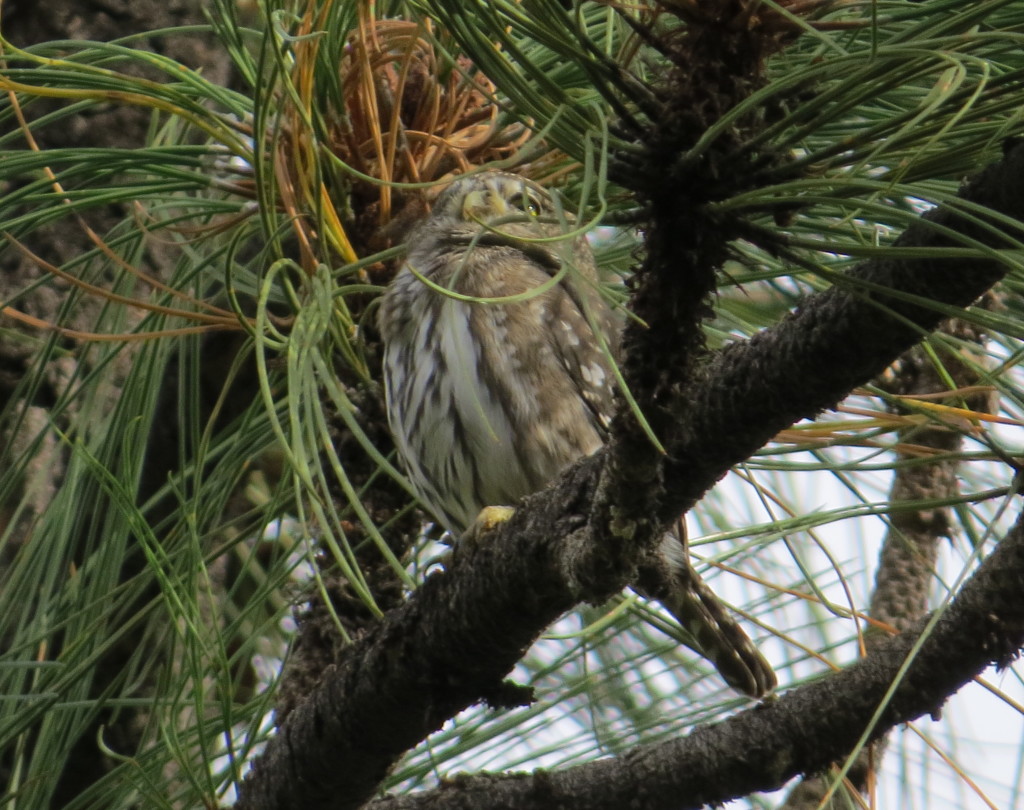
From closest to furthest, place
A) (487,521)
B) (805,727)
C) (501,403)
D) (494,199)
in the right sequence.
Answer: (805,727) < (487,521) < (501,403) < (494,199)

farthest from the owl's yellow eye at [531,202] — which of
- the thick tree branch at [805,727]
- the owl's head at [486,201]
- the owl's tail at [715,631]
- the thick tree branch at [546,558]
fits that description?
the thick tree branch at [805,727]

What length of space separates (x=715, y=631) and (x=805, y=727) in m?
1.08

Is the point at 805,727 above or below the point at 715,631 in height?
below

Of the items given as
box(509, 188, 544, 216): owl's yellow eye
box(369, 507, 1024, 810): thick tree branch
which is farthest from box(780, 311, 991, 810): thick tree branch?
box(369, 507, 1024, 810): thick tree branch

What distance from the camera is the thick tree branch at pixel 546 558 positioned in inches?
58.2

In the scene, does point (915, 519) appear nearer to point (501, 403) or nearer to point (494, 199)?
point (501, 403)

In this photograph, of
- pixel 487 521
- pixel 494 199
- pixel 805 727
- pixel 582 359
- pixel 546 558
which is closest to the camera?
pixel 546 558

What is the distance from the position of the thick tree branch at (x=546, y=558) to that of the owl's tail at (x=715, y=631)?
100cm

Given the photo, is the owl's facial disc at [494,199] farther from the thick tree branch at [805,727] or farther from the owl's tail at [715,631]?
the thick tree branch at [805,727]

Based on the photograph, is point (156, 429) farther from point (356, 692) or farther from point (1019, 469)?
point (1019, 469)

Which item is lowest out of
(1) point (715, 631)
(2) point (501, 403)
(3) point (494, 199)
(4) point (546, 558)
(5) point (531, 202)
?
(1) point (715, 631)

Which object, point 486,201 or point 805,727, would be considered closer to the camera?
point 805,727

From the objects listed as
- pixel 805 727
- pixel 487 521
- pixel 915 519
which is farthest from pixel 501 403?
pixel 805 727

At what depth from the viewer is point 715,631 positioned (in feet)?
10.0
